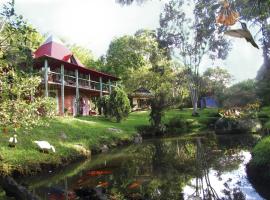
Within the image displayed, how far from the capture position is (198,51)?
4762cm

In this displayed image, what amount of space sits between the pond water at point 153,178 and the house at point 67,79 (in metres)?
16.1

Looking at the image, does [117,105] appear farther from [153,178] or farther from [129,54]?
[129,54]

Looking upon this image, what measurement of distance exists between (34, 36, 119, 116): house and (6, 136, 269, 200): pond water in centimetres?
1609

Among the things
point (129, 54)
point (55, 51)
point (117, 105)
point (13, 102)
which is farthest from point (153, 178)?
point (129, 54)

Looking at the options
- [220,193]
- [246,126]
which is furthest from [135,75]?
[220,193]

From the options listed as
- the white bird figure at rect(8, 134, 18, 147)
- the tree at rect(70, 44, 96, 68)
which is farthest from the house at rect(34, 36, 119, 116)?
the tree at rect(70, 44, 96, 68)

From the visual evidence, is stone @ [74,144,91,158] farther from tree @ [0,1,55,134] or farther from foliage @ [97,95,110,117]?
foliage @ [97,95,110,117]

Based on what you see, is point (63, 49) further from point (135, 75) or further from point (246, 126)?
point (246, 126)

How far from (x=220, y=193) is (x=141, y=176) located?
160 inches

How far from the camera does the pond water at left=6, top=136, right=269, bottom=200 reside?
10.6 metres

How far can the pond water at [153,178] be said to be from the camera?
34.6 feet

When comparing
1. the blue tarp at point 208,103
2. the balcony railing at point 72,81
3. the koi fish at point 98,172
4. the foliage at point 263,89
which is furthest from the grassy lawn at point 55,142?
the blue tarp at point 208,103

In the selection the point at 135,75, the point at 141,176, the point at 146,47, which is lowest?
the point at 141,176

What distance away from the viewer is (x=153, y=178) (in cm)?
1330
